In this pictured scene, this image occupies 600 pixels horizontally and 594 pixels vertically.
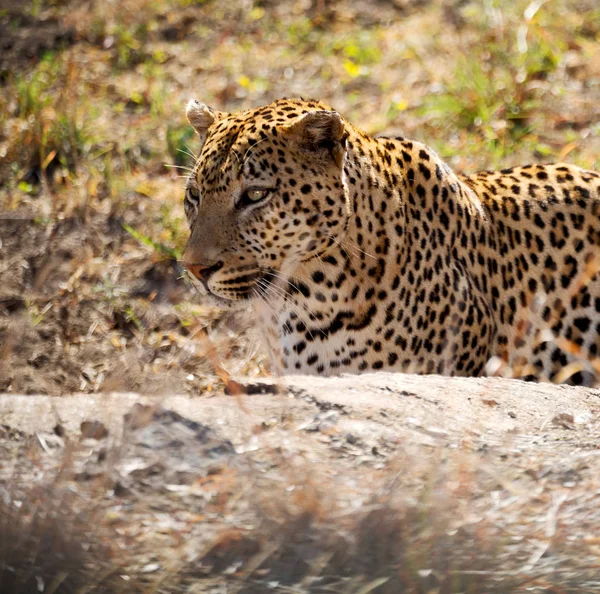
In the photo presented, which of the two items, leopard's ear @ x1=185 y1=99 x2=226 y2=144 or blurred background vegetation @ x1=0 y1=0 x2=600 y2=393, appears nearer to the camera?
leopard's ear @ x1=185 y1=99 x2=226 y2=144

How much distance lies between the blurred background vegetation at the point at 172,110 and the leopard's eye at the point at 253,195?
55.7 inches

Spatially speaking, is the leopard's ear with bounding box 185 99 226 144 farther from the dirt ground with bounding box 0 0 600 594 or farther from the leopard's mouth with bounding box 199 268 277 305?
the leopard's mouth with bounding box 199 268 277 305

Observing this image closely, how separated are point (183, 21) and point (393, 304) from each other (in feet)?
24.0

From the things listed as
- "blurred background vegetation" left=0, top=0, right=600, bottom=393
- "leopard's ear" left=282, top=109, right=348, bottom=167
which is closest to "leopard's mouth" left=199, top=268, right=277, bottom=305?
"leopard's ear" left=282, top=109, right=348, bottom=167

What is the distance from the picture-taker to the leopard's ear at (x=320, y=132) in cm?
529

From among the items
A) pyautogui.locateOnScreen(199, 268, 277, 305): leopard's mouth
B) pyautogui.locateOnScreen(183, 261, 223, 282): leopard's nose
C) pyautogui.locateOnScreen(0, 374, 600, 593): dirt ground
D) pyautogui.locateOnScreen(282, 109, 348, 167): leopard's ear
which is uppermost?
pyautogui.locateOnScreen(282, 109, 348, 167): leopard's ear

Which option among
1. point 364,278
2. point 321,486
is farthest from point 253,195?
point 321,486

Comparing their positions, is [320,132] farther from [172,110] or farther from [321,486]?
[172,110]

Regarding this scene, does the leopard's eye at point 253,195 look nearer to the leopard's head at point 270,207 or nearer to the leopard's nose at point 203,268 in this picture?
the leopard's head at point 270,207

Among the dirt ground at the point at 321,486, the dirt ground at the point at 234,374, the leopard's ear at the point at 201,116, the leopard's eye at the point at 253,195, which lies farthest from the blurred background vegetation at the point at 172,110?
the dirt ground at the point at 321,486

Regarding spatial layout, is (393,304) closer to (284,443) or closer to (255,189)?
(255,189)

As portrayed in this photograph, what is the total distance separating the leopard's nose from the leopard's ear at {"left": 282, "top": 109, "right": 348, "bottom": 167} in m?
0.74

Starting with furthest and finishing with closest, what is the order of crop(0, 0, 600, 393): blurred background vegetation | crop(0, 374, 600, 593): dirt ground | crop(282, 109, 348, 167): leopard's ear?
crop(0, 0, 600, 393): blurred background vegetation
crop(282, 109, 348, 167): leopard's ear
crop(0, 374, 600, 593): dirt ground

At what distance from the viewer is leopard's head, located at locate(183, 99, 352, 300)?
17.6ft
